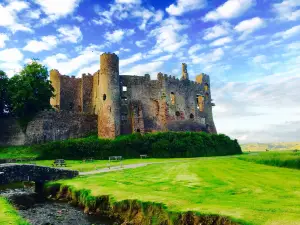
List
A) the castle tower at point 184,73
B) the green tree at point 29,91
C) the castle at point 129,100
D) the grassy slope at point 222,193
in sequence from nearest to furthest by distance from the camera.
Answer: the grassy slope at point 222,193 → the green tree at point 29,91 → the castle at point 129,100 → the castle tower at point 184,73

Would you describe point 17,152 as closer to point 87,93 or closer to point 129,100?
point 87,93

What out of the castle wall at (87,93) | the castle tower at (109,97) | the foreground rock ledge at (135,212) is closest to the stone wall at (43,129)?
the castle tower at (109,97)

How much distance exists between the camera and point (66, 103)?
5316cm

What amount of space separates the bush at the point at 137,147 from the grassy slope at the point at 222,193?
56.9 ft

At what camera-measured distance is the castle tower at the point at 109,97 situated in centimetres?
4409

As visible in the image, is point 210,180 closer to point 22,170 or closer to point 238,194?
point 238,194

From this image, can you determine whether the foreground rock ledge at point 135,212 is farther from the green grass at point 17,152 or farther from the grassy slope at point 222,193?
the green grass at point 17,152

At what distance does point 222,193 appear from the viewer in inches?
541

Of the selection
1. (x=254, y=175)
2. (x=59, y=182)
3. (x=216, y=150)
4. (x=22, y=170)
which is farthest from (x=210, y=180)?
(x=216, y=150)

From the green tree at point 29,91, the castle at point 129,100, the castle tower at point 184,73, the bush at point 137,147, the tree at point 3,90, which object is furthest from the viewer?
the castle tower at point 184,73

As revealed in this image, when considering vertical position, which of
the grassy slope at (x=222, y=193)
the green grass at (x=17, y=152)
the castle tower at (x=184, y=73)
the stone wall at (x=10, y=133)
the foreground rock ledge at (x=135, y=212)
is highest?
the castle tower at (x=184, y=73)

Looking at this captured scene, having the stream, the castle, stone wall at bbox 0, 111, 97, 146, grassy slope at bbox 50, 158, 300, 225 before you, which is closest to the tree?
stone wall at bbox 0, 111, 97, 146

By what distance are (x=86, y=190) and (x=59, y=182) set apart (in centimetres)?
507

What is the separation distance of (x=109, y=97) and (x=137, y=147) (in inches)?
364
